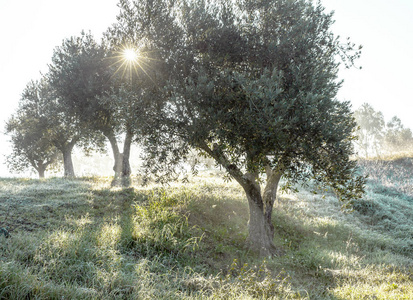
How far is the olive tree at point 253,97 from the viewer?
774cm

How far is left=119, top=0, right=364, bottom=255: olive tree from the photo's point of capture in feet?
25.4

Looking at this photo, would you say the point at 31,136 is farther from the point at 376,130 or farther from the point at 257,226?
the point at 376,130

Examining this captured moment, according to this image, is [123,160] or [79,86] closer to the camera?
[79,86]

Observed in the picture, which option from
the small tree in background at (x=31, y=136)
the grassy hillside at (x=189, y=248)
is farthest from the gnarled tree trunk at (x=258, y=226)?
the small tree in background at (x=31, y=136)

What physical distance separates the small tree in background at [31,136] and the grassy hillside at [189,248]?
1462 centimetres

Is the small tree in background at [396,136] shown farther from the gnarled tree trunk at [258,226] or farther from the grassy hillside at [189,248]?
the gnarled tree trunk at [258,226]

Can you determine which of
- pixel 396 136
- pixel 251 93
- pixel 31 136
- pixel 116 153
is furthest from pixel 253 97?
pixel 396 136

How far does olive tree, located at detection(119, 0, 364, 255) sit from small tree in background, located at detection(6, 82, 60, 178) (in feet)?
69.4

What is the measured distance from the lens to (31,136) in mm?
28766

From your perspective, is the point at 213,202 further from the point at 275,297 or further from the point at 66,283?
the point at 66,283

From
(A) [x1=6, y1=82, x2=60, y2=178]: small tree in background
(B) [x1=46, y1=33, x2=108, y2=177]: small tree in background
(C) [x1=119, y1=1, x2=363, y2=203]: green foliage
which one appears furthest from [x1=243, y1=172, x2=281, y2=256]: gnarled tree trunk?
(A) [x1=6, y1=82, x2=60, y2=178]: small tree in background

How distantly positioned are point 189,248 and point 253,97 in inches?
230

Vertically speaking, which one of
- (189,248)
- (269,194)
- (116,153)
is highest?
(116,153)

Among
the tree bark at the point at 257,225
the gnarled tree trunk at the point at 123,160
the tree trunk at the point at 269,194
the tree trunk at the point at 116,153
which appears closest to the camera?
the tree bark at the point at 257,225
